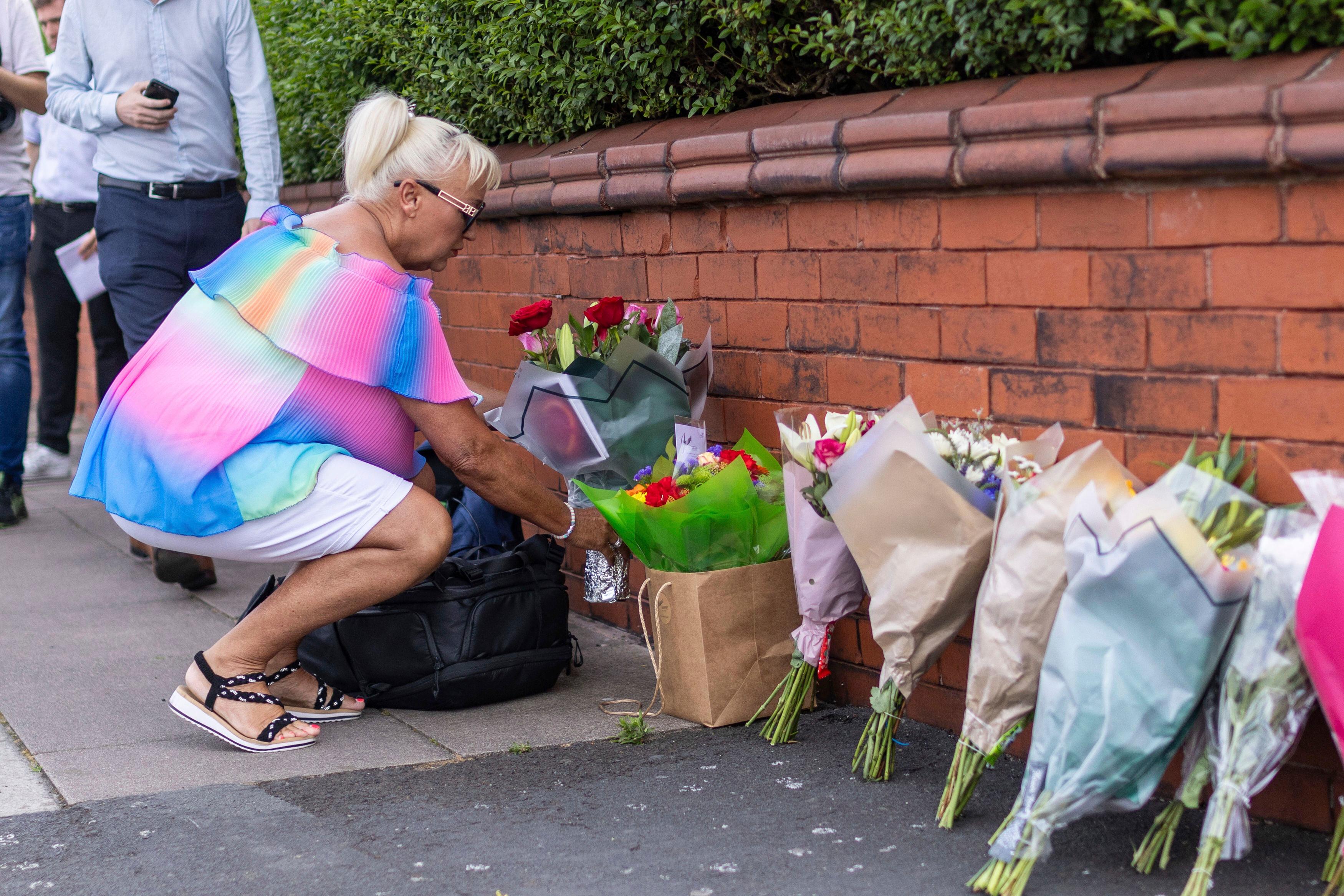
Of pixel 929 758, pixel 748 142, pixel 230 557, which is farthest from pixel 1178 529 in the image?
pixel 230 557

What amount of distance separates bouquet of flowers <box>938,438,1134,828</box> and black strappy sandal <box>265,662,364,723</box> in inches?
65.5

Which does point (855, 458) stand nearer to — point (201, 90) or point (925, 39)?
point (925, 39)

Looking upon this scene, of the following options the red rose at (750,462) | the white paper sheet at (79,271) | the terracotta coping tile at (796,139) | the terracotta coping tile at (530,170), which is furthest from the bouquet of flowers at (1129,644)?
the white paper sheet at (79,271)

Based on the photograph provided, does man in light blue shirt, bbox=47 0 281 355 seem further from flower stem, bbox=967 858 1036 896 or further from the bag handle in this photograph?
flower stem, bbox=967 858 1036 896

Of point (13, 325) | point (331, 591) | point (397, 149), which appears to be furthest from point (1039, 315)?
point (13, 325)

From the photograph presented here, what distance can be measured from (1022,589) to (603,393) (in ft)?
4.43

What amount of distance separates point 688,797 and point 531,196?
6.85 feet

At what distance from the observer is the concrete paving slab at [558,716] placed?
11.1 ft

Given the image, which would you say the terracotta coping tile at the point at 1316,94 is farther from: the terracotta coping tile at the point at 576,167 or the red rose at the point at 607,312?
the terracotta coping tile at the point at 576,167

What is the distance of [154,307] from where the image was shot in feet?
15.7

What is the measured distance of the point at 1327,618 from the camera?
212 centimetres

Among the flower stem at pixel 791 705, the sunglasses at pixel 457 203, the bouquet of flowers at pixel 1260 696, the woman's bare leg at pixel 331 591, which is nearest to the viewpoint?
the bouquet of flowers at pixel 1260 696

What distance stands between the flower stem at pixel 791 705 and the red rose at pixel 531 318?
1.11m

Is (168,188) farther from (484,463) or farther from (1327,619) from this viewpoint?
(1327,619)
